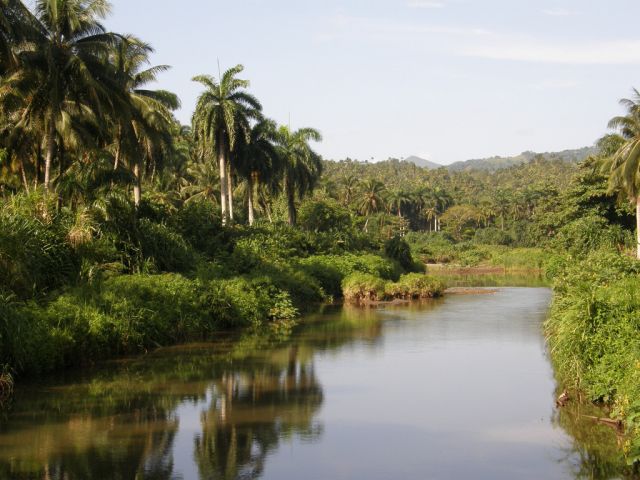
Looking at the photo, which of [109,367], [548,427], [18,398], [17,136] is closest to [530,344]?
[548,427]

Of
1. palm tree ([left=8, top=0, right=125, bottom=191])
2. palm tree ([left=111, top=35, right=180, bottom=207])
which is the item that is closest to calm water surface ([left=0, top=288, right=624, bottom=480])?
palm tree ([left=8, top=0, right=125, bottom=191])

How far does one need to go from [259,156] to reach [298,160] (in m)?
7.70

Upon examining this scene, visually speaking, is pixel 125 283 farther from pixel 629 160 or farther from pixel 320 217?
pixel 320 217

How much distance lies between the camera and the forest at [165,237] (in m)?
19.0

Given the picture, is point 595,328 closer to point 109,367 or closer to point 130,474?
point 130,474

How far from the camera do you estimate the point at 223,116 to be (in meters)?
50.6

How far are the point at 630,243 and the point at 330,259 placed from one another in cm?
1820

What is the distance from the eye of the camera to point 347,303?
45.5 m

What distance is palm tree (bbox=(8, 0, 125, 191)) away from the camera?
31891 millimetres

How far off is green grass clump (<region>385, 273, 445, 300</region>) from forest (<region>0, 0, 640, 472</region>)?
0.40ft

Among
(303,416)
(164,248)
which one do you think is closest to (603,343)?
(303,416)

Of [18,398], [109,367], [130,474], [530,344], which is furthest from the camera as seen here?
[530,344]

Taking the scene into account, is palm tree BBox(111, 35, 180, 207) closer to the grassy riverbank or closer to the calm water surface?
the grassy riverbank

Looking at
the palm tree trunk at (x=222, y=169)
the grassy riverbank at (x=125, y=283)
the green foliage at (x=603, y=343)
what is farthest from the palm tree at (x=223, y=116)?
the green foliage at (x=603, y=343)
